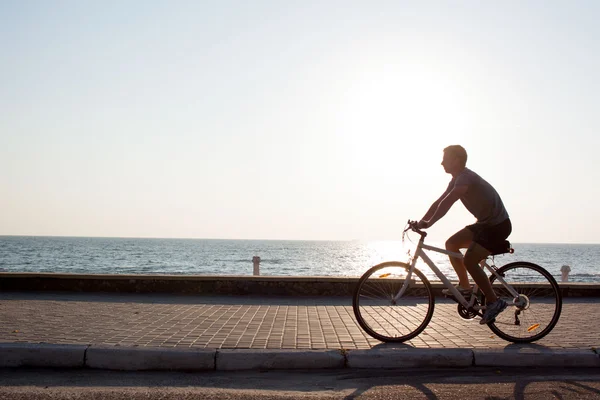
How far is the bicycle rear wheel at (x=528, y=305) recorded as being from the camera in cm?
625

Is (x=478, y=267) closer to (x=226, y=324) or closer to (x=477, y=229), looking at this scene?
(x=477, y=229)

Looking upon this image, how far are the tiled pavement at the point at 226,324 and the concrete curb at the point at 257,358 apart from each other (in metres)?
0.26

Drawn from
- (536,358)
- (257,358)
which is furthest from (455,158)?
(257,358)

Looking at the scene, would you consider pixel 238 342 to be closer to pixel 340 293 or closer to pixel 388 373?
pixel 388 373

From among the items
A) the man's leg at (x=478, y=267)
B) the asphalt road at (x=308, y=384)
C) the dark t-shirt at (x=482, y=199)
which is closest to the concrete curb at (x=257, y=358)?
the asphalt road at (x=308, y=384)

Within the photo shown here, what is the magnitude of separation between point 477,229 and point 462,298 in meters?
0.77

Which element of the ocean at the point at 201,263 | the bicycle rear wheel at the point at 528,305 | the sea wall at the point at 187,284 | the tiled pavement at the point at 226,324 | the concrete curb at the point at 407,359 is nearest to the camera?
the concrete curb at the point at 407,359

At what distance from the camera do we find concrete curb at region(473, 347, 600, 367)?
5328 mm

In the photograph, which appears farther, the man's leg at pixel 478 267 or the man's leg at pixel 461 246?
the man's leg at pixel 461 246

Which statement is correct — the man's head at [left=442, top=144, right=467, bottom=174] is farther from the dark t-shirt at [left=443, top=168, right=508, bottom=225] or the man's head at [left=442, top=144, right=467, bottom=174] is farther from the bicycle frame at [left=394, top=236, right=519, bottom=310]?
the bicycle frame at [left=394, top=236, right=519, bottom=310]

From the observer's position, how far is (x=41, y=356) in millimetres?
5191

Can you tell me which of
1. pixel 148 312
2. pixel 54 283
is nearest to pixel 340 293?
pixel 148 312

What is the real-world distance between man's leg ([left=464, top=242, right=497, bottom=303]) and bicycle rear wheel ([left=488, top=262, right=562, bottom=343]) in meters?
0.31

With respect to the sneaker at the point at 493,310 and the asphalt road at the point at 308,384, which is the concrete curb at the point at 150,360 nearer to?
the asphalt road at the point at 308,384
